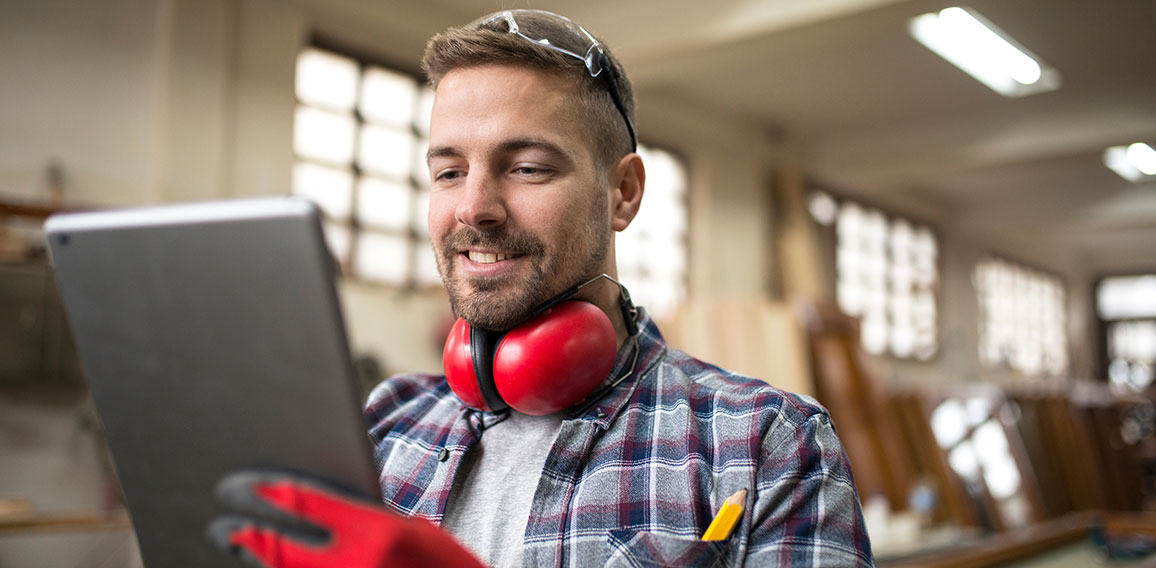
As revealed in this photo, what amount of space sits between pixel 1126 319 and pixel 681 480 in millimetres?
17875

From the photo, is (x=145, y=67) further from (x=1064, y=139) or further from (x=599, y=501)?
(x=1064, y=139)

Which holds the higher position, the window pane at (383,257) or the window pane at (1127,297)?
the window pane at (1127,297)

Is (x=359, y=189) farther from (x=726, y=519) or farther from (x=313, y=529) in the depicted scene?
(x=313, y=529)

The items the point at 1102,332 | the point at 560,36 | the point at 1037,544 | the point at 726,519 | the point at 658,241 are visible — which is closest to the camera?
the point at 726,519

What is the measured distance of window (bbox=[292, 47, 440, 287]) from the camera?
574 cm

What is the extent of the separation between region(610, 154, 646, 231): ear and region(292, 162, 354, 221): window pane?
15.0 ft

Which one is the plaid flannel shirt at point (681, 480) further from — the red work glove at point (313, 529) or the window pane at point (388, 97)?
the window pane at point (388, 97)

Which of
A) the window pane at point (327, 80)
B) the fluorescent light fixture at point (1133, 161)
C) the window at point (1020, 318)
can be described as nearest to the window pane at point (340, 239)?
the window pane at point (327, 80)

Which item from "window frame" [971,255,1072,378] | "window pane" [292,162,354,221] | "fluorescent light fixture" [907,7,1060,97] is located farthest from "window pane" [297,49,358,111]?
"window frame" [971,255,1072,378]

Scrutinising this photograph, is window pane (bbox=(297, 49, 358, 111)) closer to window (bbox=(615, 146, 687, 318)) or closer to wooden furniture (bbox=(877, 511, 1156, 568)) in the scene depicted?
window (bbox=(615, 146, 687, 318))

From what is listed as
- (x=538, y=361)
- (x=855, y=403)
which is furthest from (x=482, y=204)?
(x=855, y=403)

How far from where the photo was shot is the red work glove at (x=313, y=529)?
0.70 m

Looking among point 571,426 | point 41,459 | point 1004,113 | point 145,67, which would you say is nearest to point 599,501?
point 571,426

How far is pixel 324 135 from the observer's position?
5.80 metres
